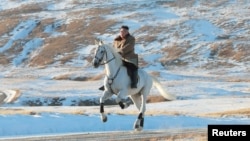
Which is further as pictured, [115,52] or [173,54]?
[173,54]

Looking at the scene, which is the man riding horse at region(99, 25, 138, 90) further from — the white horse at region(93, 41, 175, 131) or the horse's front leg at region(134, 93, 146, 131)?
the horse's front leg at region(134, 93, 146, 131)

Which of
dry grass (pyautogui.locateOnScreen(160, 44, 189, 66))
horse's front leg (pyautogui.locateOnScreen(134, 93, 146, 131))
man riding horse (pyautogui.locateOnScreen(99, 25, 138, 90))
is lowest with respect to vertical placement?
dry grass (pyautogui.locateOnScreen(160, 44, 189, 66))

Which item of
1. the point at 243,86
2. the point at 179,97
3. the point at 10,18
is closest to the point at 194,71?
the point at 243,86

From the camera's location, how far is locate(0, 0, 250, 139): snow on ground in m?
21.1

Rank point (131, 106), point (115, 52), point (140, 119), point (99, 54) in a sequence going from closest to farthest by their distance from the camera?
point (99, 54) < point (115, 52) < point (140, 119) < point (131, 106)

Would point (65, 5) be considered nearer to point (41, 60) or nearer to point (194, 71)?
point (41, 60)

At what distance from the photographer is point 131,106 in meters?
49.9

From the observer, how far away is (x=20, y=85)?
78.1 meters

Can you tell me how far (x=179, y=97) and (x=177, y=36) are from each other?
78450 mm

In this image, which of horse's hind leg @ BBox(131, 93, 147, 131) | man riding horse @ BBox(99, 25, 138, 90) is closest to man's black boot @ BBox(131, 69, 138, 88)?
man riding horse @ BBox(99, 25, 138, 90)

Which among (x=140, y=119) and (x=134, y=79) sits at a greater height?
(x=134, y=79)

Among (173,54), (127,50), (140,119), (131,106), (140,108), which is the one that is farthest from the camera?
(173,54)

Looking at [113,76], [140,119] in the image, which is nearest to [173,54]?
[140,119]

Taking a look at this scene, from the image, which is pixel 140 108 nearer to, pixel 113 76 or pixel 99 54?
pixel 113 76
